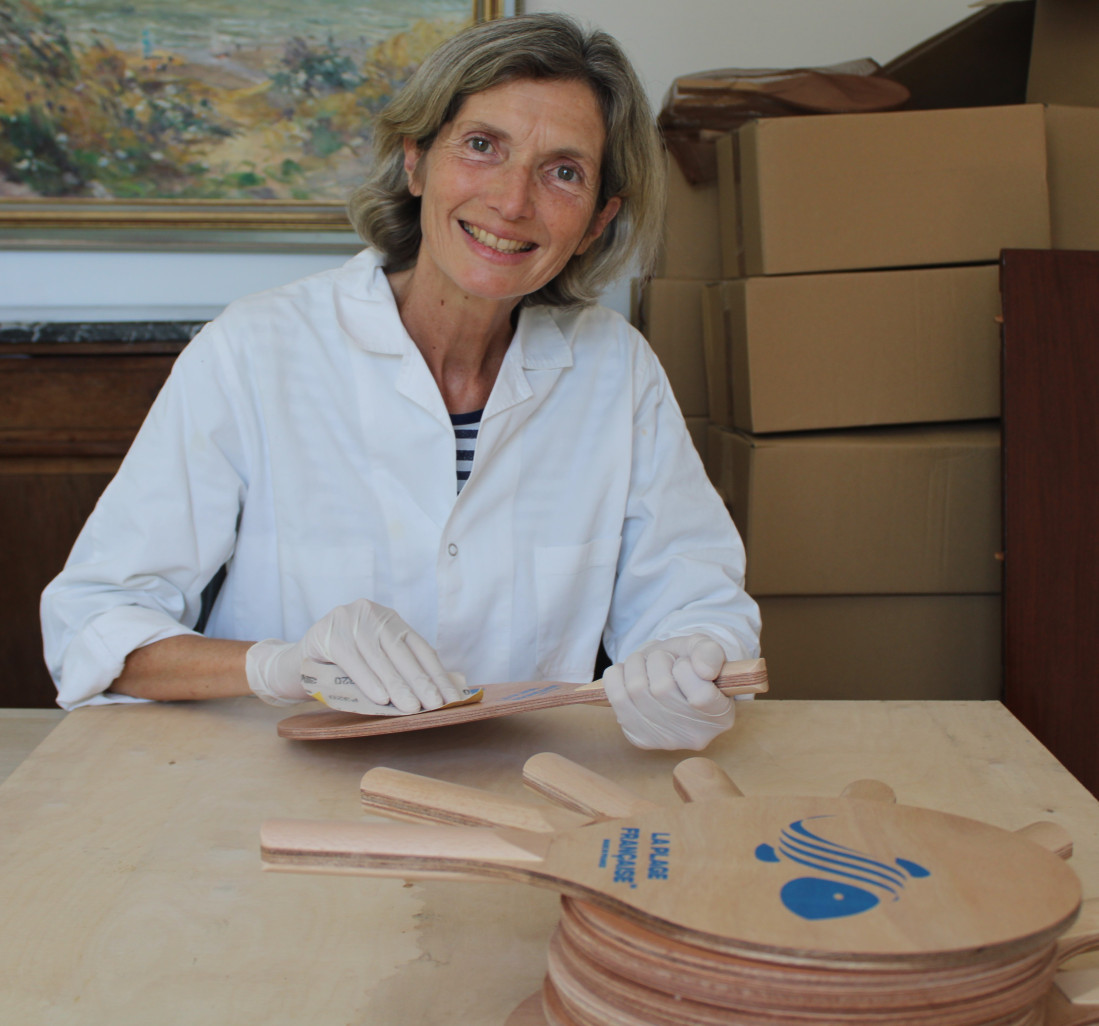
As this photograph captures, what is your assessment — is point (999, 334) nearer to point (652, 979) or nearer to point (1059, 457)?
point (1059, 457)

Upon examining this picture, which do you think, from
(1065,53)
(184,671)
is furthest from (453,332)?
(1065,53)

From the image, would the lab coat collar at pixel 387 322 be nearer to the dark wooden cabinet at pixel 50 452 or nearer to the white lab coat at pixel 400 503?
the white lab coat at pixel 400 503

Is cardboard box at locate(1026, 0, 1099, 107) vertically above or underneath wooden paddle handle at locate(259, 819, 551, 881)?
above

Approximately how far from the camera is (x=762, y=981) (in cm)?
41

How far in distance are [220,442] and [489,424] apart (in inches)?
13.2

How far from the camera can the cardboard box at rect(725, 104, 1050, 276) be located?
1.77 m

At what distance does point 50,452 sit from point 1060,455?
1922 millimetres

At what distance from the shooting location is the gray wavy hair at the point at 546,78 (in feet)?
4.09

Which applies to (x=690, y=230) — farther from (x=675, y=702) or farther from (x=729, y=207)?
(x=675, y=702)

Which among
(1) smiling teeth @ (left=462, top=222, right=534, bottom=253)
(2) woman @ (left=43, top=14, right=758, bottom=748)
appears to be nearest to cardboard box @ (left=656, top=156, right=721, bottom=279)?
(2) woman @ (left=43, top=14, right=758, bottom=748)

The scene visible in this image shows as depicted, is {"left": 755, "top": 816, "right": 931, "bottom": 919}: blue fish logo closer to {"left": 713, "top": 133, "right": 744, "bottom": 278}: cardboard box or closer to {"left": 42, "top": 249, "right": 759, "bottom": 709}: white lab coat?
{"left": 42, "top": 249, "right": 759, "bottom": 709}: white lab coat

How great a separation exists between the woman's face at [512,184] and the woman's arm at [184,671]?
1.79 ft

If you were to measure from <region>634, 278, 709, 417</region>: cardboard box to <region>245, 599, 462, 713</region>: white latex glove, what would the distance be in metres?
1.37

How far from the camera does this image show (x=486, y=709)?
0.83m
